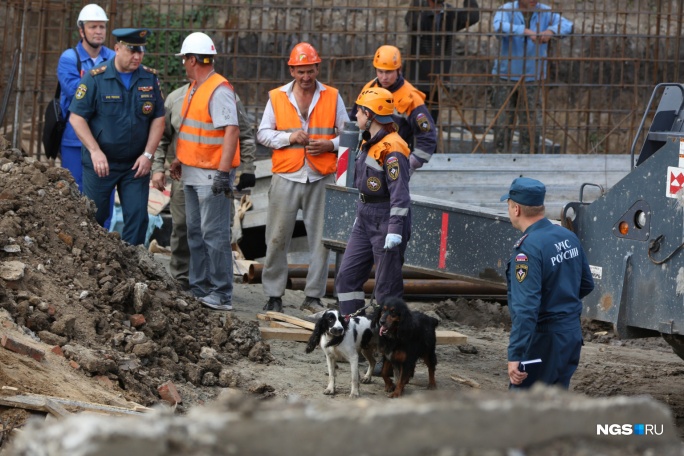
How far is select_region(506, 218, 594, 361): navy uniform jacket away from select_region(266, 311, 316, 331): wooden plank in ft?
10.5

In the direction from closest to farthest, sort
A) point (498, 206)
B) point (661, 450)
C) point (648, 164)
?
point (661, 450)
point (648, 164)
point (498, 206)

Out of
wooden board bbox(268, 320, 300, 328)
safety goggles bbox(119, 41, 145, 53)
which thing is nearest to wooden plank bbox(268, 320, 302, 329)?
wooden board bbox(268, 320, 300, 328)

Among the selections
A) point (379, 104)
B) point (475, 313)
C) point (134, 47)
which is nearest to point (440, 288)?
point (475, 313)

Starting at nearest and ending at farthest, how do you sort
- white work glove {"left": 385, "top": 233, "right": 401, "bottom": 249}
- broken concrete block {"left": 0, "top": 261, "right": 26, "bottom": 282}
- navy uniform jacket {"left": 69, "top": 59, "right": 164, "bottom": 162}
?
broken concrete block {"left": 0, "top": 261, "right": 26, "bottom": 282}, white work glove {"left": 385, "top": 233, "right": 401, "bottom": 249}, navy uniform jacket {"left": 69, "top": 59, "right": 164, "bottom": 162}

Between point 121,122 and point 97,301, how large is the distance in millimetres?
2188

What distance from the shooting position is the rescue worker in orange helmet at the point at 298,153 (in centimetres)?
970

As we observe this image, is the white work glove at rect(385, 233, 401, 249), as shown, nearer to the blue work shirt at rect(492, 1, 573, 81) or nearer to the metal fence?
the metal fence

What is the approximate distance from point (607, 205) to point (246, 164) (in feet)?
13.8

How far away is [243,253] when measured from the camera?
13547 mm

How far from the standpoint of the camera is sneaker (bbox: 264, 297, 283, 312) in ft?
32.5

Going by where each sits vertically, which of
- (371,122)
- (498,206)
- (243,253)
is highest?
(371,122)

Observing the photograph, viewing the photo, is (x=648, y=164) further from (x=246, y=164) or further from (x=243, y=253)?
(x=243, y=253)

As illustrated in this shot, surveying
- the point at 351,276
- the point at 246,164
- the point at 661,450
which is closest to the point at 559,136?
the point at 246,164

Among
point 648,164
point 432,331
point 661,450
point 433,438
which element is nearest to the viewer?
point 433,438
